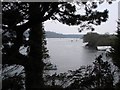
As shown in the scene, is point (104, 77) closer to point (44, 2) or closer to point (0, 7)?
point (44, 2)

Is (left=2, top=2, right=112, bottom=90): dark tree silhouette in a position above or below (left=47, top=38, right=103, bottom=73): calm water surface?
above

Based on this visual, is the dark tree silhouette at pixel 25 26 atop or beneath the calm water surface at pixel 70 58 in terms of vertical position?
atop

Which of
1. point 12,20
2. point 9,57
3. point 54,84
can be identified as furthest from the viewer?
point 54,84

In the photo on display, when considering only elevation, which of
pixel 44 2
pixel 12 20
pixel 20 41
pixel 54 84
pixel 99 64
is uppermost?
pixel 44 2

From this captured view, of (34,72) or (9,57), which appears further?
(34,72)

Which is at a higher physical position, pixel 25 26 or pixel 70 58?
pixel 25 26

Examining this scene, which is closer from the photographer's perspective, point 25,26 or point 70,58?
Answer: point 25,26

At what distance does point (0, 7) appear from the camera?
4125 mm

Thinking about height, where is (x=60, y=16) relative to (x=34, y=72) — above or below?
above

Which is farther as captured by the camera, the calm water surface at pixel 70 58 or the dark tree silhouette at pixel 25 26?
the calm water surface at pixel 70 58

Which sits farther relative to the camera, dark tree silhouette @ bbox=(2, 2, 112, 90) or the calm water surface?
the calm water surface

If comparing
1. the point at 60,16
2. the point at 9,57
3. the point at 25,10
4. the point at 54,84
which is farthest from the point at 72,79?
the point at 60,16

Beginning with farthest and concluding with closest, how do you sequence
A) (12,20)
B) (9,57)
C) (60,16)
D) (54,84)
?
(60,16), (54,84), (12,20), (9,57)

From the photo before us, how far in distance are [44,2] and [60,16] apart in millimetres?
1097
